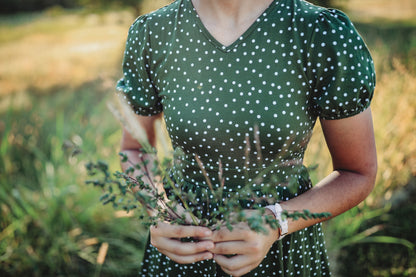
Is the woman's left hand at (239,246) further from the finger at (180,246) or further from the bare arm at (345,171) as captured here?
the bare arm at (345,171)

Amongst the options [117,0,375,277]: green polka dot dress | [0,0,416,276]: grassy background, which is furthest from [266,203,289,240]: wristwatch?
[0,0,416,276]: grassy background

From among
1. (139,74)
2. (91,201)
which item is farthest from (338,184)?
(91,201)

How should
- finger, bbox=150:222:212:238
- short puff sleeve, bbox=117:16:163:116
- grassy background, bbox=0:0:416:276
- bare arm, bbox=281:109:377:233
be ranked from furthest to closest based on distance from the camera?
grassy background, bbox=0:0:416:276 → short puff sleeve, bbox=117:16:163:116 → bare arm, bbox=281:109:377:233 → finger, bbox=150:222:212:238

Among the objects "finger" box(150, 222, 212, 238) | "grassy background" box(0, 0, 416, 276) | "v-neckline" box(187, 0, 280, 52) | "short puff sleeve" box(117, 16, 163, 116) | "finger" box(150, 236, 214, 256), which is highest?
Answer: "v-neckline" box(187, 0, 280, 52)

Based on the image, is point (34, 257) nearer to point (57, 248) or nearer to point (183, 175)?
point (57, 248)

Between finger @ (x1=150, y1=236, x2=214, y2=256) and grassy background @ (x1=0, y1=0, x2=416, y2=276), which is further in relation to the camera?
grassy background @ (x1=0, y1=0, x2=416, y2=276)

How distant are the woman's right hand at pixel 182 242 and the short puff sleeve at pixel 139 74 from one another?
0.47 m

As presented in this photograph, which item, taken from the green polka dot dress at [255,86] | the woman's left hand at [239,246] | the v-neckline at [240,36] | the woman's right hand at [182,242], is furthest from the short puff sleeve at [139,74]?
the woman's left hand at [239,246]

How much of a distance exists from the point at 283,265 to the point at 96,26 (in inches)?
346

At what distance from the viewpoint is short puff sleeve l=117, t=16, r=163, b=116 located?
48.3 inches

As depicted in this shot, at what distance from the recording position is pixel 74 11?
8.07 meters

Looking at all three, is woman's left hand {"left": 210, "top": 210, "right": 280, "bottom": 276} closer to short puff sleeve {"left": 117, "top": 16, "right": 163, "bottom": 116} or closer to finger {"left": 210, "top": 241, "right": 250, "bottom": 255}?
finger {"left": 210, "top": 241, "right": 250, "bottom": 255}

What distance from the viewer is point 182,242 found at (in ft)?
3.28

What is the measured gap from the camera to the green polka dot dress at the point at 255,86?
1.01 m
